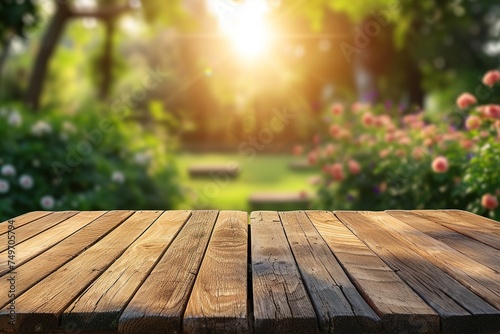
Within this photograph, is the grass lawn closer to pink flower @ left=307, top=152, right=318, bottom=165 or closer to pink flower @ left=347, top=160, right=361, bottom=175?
pink flower @ left=307, top=152, right=318, bottom=165

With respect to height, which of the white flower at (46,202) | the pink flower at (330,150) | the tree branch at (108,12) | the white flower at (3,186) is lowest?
Answer: the white flower at (46,202)

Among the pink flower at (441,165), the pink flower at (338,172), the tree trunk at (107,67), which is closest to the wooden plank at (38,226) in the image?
the pink flower at (441,165)

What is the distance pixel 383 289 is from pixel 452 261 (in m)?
0.42

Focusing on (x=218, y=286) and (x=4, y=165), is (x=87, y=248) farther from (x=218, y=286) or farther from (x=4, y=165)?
(x=4, y=165)

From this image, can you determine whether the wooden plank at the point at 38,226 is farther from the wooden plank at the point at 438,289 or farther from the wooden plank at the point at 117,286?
the wooden plank at the point at 438,289

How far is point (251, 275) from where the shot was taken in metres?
1.74

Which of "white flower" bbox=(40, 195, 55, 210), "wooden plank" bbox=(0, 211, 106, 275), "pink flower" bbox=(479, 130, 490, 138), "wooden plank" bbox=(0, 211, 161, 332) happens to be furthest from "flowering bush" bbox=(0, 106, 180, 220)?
"pink flower" bbox=(479, 130, 490, 138)

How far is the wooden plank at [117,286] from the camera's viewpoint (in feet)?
4.66

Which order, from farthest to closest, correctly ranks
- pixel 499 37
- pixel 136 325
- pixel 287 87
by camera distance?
pixel 499 37
pixel 287 87
pixel 136 325

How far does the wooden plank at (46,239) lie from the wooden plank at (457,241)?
1440mm

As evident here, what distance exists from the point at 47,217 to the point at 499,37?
1986 cm

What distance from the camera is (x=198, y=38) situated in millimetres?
19875

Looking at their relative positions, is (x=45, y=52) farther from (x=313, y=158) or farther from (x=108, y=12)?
(x=313, y=158)

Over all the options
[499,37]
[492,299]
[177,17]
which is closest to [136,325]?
[492,299]
